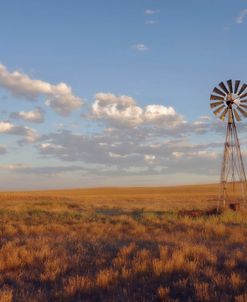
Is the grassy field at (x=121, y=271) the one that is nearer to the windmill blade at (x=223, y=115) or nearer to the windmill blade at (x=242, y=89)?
the windmill blade at (x=223, y=115)

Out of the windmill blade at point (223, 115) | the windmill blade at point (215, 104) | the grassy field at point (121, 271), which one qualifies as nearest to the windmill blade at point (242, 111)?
the windmill blade at point (223, 115)

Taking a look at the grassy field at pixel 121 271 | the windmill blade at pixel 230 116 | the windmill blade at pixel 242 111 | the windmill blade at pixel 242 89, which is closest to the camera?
the grassy field at pixel 121 271

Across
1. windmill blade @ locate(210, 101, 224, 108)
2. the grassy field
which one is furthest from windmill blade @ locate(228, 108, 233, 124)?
the grassy field

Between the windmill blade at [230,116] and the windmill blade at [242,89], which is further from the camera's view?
the windmill blade at [230,116]

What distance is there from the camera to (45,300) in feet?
23.1

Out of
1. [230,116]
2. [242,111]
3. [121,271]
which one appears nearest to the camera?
[121,271]

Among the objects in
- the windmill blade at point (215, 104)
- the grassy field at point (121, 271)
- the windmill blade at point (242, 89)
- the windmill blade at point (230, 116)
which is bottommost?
the grassy field at point (121, 271)

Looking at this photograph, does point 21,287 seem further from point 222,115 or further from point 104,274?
point 222,115

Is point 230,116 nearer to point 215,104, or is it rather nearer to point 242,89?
point 215,104

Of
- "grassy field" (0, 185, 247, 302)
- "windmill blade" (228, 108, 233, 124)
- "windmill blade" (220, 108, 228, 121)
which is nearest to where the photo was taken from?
"grassy field" (0, 185, 247, 302)

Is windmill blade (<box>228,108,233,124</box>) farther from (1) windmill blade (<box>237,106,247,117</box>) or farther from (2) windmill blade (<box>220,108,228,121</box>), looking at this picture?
(1) windmill blade (<box>237,106,247,117</box>)

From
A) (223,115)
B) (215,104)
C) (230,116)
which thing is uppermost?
(215,104)

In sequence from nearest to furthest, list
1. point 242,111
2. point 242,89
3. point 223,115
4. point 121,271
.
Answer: point 121,271 < point 242,89 < point 242,111 < point 223,115

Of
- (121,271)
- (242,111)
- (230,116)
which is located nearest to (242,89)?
(242,111)
